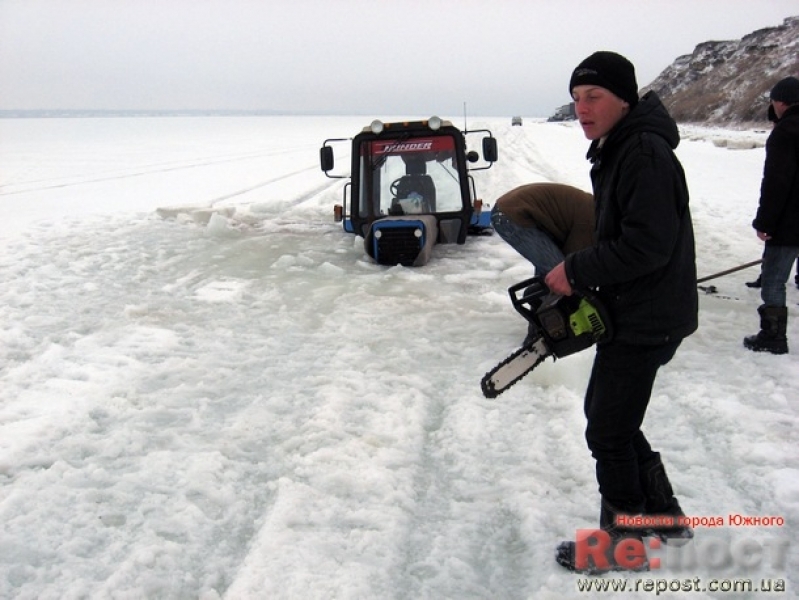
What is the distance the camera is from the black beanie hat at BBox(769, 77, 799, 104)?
13.6 ft

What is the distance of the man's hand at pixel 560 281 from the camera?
2.16 m

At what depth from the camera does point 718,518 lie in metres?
2.62

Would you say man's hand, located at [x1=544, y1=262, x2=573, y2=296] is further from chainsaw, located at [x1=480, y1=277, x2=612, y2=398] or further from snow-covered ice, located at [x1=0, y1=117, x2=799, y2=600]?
snow-covered ice, located at [x1=0, y1=117, x2=799, y2=600]

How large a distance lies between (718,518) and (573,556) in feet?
2.39

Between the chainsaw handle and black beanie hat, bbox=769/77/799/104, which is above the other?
black beanie hat, bbox=769/77/799/104

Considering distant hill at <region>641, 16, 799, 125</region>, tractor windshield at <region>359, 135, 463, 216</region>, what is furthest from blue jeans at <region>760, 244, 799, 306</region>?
distant hill at <region>641, 16, 799, 125</region>

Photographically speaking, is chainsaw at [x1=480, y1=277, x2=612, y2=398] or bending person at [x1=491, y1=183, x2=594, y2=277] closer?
chainsaw at [x1=480, y1=277, x2=612, y2=398]

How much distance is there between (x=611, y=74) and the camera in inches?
80.2

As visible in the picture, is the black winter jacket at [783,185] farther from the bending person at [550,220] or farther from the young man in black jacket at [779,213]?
the bending person at [550,220]

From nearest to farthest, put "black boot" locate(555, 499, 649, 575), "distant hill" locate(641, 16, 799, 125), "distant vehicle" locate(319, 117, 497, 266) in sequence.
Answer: "black boot" locate(555, 499, 649, 575) < "distant vehicle" locate(319, 117, 497, 266) < "distant hill" locate(641, 16, 799, 125)

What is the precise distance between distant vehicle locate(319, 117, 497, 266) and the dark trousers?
17.4 feet

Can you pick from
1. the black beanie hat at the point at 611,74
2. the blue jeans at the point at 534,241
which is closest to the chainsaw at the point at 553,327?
the black beanie hat at the point at 611,74

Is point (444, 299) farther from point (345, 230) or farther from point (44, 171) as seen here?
point (44, 171)

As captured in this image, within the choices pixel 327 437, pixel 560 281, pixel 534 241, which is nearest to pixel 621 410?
pixel 560 281
